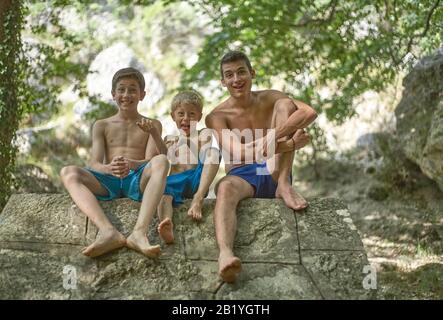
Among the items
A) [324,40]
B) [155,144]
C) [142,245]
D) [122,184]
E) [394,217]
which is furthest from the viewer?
[324,40]

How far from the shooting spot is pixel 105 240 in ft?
9.14

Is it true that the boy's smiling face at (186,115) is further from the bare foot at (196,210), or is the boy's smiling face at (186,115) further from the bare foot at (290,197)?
the bare foot at (290,197)

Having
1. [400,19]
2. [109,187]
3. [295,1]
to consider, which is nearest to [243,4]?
[295,1]

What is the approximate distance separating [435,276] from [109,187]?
103 inches

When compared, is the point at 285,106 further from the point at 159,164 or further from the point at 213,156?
the point at 159,164

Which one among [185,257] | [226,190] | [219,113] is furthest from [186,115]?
[185,257]

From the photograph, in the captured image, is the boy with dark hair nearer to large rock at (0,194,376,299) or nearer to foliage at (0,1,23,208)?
large rock at (0,194,376,299)

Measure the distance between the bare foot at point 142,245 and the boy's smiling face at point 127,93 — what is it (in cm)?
103

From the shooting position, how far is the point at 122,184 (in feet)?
10.7

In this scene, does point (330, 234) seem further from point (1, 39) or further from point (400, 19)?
point (400, 19)

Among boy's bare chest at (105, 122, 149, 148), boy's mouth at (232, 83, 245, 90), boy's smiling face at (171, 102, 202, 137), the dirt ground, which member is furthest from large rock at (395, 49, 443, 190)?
boy's bare chest at (105, 122, 149, 148)

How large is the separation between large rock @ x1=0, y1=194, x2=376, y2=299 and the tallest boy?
113 millimetres

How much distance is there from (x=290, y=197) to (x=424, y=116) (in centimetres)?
266
